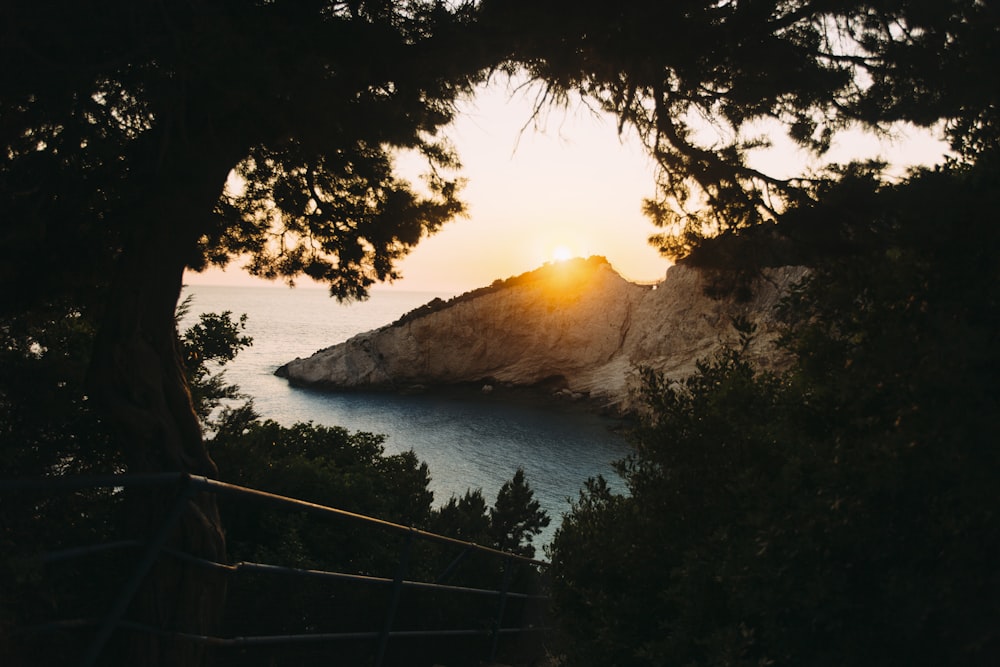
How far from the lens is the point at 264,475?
8.53 meters

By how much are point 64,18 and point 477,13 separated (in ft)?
7.80

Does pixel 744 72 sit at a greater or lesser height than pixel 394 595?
greater

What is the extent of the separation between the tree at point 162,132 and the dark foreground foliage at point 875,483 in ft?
8.43

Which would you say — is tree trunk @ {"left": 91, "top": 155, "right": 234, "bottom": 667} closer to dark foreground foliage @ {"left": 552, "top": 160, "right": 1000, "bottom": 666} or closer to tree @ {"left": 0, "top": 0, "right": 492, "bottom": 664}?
tree @ {"left": 0, "top": 0, "right": 492, "bottom": 664}

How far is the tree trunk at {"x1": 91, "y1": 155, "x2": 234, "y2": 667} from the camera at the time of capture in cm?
411

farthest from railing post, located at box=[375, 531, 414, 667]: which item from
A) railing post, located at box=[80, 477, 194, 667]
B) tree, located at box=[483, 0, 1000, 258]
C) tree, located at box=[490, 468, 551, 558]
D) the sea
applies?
the sea

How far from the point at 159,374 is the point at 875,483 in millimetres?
4148

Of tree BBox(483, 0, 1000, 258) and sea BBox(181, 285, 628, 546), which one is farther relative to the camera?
sea BBox(181, 285, 628, 546)

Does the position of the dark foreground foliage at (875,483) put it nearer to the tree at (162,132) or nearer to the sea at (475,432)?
the tree at (162,132)

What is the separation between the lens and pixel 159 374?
4.58 metres

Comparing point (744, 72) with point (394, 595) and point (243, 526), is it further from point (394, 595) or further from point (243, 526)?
point (243, 526)

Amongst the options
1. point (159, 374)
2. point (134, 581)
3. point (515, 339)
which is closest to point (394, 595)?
point (134, 581)

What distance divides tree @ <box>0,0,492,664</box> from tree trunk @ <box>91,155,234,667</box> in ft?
0.04

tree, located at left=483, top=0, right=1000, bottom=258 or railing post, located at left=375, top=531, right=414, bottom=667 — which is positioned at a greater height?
tree, located at left=483, top=0, right=1000, bottom=258
